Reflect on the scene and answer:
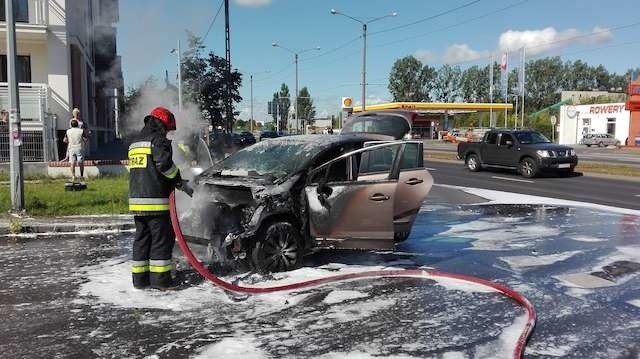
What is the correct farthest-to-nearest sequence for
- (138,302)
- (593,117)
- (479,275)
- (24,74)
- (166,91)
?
(593,117)
(24,74)
(166,91)
(479,275)
(138,302)

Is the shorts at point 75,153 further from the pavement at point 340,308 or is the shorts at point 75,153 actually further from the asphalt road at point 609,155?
the asphalt road at point 609,155

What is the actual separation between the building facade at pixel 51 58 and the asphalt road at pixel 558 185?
11.8 m

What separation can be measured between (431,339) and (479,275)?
7.00 feet

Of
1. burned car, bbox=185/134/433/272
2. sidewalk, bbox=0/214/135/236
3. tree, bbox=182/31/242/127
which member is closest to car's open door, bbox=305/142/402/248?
burned car, bbox=185/134/433/272

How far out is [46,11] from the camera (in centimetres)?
1795

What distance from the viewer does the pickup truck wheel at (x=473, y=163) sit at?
71.4ft

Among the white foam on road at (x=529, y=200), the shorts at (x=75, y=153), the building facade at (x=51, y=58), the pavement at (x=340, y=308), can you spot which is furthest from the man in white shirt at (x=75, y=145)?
the white foam on road at (x=529, y=200)

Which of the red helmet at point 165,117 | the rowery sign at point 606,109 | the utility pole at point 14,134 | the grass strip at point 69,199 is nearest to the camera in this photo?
the red helmet at point 165,117

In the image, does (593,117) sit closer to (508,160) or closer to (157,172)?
(508,160)

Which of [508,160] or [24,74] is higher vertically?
[24,74]

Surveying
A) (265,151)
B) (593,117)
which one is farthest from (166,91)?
(593,117)

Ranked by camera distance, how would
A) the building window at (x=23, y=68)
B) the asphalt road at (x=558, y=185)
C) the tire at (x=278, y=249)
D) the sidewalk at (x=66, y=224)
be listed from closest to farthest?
the tire at (x=278, y=249), the sidewalk at (x=66, y=224), the asphalt road at (x=558, y=185), the building window at (x=23, y=68)

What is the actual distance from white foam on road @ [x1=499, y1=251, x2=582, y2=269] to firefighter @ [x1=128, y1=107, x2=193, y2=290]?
3.92 m

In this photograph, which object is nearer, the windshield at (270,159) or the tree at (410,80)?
the windshield at (270,159)
